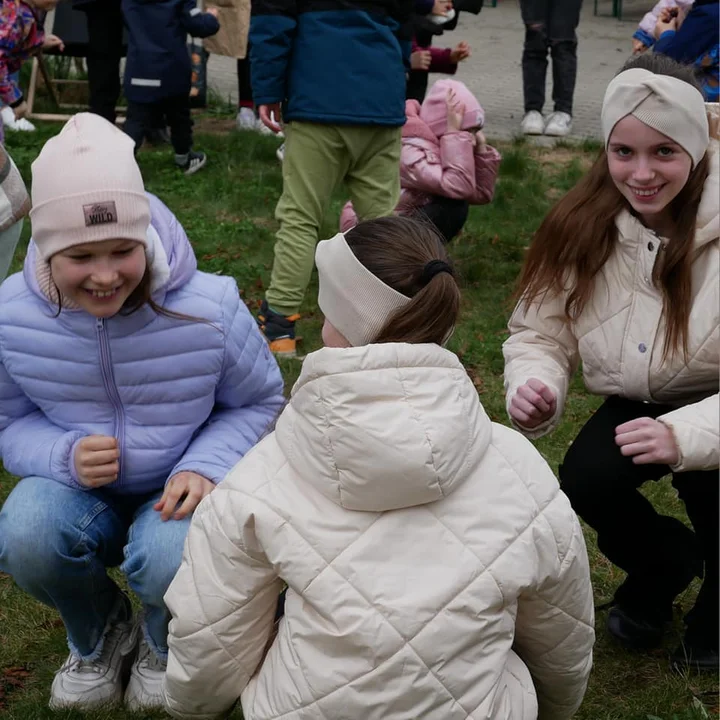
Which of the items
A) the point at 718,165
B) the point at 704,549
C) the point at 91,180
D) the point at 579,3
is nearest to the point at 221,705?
the point at 91,180

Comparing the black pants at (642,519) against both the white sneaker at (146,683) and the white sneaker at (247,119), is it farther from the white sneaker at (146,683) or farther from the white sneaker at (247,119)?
the white sneaker at (247,119)

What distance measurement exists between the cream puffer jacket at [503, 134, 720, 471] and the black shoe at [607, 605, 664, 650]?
58 cm

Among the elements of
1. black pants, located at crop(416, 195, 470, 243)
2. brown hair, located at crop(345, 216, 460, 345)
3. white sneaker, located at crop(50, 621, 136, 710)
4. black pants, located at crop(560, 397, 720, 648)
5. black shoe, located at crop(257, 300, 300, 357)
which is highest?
brown hair, located at crop(345, 216, 460, 345)

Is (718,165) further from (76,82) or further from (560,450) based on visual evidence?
(76,82)

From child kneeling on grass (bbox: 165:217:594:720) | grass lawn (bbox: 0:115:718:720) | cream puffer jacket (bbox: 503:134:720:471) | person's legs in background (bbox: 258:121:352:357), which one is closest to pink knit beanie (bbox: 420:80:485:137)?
grass lawn (bbox: 0:115:718:720)

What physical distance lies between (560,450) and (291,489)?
228cm

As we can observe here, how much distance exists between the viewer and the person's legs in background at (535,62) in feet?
28.0

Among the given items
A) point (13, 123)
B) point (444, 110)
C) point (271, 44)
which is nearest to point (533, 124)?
point (444, 110)

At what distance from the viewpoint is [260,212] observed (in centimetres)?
687

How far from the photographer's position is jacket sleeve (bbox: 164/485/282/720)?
2.20 meters

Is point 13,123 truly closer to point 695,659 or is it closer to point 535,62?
point 535,62

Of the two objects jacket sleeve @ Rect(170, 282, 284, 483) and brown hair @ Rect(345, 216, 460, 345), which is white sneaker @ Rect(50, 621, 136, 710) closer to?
jacket sleeve @ Rect(170, 282, 284, 483)

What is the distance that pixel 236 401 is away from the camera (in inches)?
114

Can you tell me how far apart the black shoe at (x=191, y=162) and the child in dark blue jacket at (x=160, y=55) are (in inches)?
7.8
